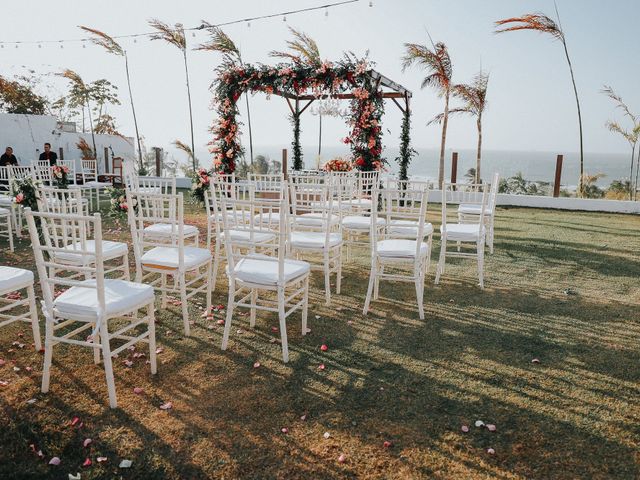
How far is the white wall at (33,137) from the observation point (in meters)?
15.5

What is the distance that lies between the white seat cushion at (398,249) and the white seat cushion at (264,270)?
2.64 ft

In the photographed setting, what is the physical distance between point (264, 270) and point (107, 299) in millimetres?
981

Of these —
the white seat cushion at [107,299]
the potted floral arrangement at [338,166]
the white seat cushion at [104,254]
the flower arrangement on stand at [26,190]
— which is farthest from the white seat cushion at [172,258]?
the potted floral arrangement at [338,166]

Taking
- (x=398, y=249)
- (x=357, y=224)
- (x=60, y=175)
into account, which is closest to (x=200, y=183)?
(x=60, y=175)

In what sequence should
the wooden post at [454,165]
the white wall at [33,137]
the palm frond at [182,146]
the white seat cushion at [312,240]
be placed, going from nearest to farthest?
the white seat cushion at [312,240] → the wooden post at [454,165] → the palm frond at [182,146] → the white wall at [33,137]

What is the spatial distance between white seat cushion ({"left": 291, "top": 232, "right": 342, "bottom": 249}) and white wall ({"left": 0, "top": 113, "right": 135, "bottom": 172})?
13869 millimetres

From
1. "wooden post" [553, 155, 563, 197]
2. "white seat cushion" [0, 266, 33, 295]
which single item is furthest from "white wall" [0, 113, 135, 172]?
"wooden post" [553, 155, 563, 197]

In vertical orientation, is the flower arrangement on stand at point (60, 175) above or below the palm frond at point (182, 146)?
below

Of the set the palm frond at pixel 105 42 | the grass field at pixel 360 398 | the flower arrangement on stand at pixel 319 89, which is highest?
the palm frond at pixel 105 42

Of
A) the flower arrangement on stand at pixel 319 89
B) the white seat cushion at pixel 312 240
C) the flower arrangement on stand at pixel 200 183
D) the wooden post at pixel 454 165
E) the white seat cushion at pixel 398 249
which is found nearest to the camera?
the white seat cushion at pixel 398 249

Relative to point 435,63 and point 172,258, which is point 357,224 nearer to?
point 172,258

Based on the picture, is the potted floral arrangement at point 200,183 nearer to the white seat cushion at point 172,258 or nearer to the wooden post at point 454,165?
the white seat cushion at point 172,258

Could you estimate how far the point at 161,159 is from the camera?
14922 millimetres

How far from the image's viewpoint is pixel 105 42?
12.4m
